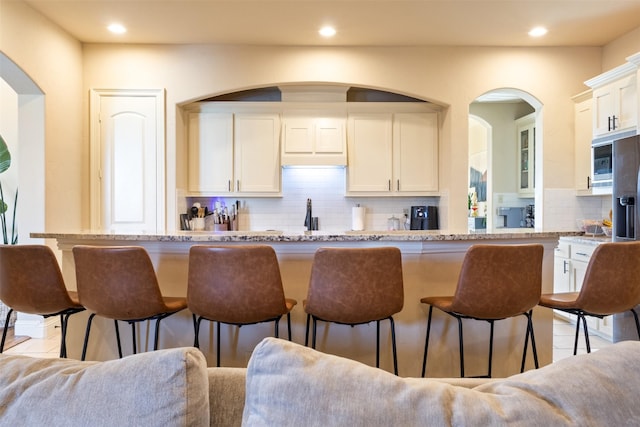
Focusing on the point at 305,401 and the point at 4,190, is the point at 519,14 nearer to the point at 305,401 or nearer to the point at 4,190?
the point at 305,401

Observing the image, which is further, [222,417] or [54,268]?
[54,268]

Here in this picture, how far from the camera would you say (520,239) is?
7.90 ft

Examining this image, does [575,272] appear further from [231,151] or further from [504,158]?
[231,151]

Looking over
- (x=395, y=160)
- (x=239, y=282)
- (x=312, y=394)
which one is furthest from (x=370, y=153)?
(x=312, y=394)

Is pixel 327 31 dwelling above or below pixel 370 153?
above

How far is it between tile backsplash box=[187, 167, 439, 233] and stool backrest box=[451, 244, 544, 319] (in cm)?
271

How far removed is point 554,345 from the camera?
10.7 ft

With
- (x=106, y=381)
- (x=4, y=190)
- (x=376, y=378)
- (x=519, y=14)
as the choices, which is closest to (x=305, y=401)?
(x=376, y=378)

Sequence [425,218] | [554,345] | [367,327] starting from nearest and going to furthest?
[367,327] → [554,345] → [425,218]

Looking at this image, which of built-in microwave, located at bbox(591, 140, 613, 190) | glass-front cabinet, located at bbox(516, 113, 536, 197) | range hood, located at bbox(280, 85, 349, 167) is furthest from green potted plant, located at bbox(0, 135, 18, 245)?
glass-front cabinet, located at bbox(516, 113, 536, 197)

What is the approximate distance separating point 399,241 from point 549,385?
147 cm

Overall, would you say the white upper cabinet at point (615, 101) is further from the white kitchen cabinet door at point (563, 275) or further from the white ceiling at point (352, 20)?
the white kitchen cabinet door at point (563, 275)

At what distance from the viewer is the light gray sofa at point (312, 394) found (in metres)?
0.64

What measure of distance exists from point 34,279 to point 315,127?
3.00 metres
